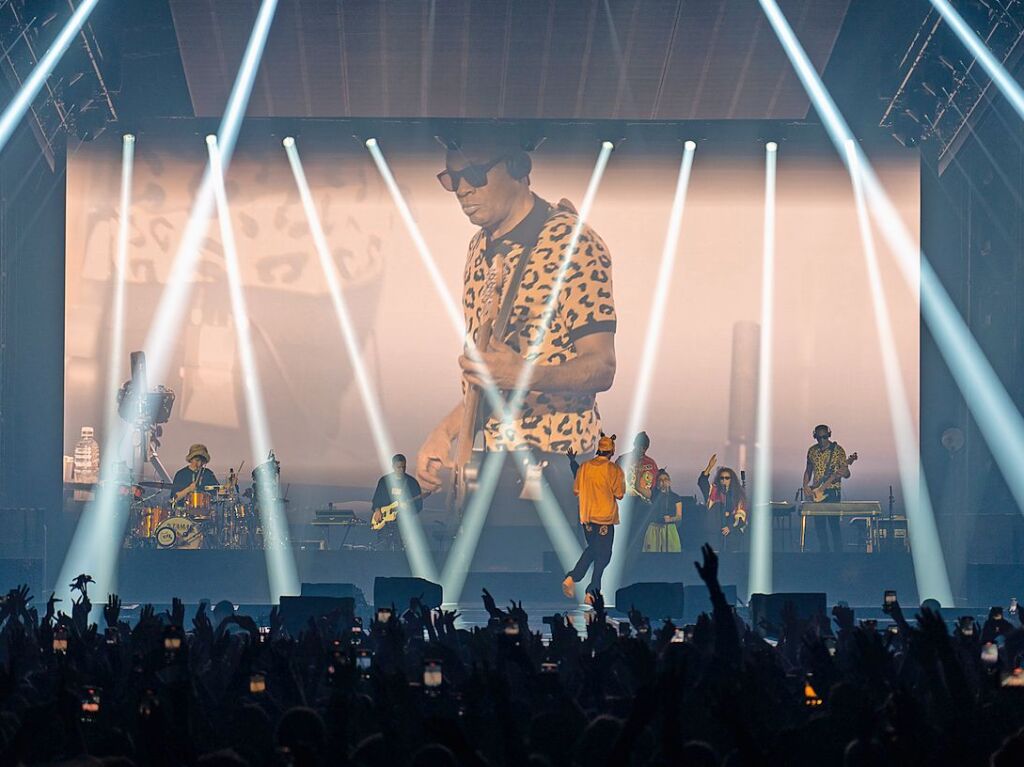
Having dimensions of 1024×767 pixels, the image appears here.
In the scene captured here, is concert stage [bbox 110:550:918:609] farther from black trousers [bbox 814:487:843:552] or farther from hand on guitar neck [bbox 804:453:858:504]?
hand on guitar neck [bbox 804:453:858:504]

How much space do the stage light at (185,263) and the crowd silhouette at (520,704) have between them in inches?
504

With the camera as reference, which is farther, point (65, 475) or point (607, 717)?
point (65, 475)

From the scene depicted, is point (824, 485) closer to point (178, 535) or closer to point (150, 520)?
point (178, 535)

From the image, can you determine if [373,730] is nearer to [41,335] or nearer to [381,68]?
[381,68]

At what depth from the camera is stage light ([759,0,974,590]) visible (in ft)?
52.6

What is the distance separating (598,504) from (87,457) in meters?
6.49

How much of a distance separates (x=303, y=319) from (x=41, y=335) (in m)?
2.79

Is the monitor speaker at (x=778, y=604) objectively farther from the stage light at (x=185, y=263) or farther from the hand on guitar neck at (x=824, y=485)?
the stage light at (x=185, y=263)

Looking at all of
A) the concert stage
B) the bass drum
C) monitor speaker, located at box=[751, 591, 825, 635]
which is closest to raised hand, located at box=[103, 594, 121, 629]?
monitor speaker, located at box=[751, 591, 825, 635]

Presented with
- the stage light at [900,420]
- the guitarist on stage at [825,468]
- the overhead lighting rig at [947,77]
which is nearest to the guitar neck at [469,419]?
the guitarist on stage at [825,468]

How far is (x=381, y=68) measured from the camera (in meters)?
16.4

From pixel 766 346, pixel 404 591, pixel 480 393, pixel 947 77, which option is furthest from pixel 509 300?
pixel 404 591

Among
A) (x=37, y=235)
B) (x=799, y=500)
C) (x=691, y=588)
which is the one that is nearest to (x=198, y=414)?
(x=37, y=235)

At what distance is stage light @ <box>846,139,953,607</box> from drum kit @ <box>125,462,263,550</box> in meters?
6.54
